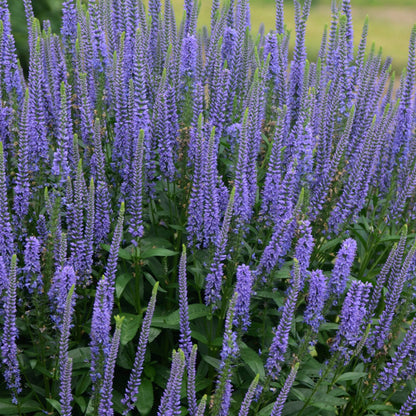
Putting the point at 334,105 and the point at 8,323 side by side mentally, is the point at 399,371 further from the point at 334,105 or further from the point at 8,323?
the point at 8,323

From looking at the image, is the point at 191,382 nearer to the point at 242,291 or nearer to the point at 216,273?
the point at 242,291

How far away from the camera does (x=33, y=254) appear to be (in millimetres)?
3910

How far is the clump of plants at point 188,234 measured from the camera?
393 cm

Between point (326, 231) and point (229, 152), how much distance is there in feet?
3.76

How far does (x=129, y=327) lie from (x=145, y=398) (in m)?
0.53

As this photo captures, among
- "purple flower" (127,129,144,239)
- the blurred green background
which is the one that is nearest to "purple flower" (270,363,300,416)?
"purple flower" (127,129,144,239)

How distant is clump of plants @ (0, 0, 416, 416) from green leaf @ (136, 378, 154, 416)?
2cm

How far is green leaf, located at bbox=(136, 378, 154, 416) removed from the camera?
14.0ft

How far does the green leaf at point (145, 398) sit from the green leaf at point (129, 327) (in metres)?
0.41

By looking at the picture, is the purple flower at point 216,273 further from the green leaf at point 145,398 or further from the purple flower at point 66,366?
the purple flower at point 66,366

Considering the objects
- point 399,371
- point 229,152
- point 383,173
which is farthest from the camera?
point 383,173

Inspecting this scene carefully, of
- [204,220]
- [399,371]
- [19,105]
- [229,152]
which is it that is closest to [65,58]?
[19,105]

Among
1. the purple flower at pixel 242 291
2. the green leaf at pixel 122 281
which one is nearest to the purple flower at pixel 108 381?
the purple flower at pixel 242 291

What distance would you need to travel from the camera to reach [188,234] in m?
4.98
